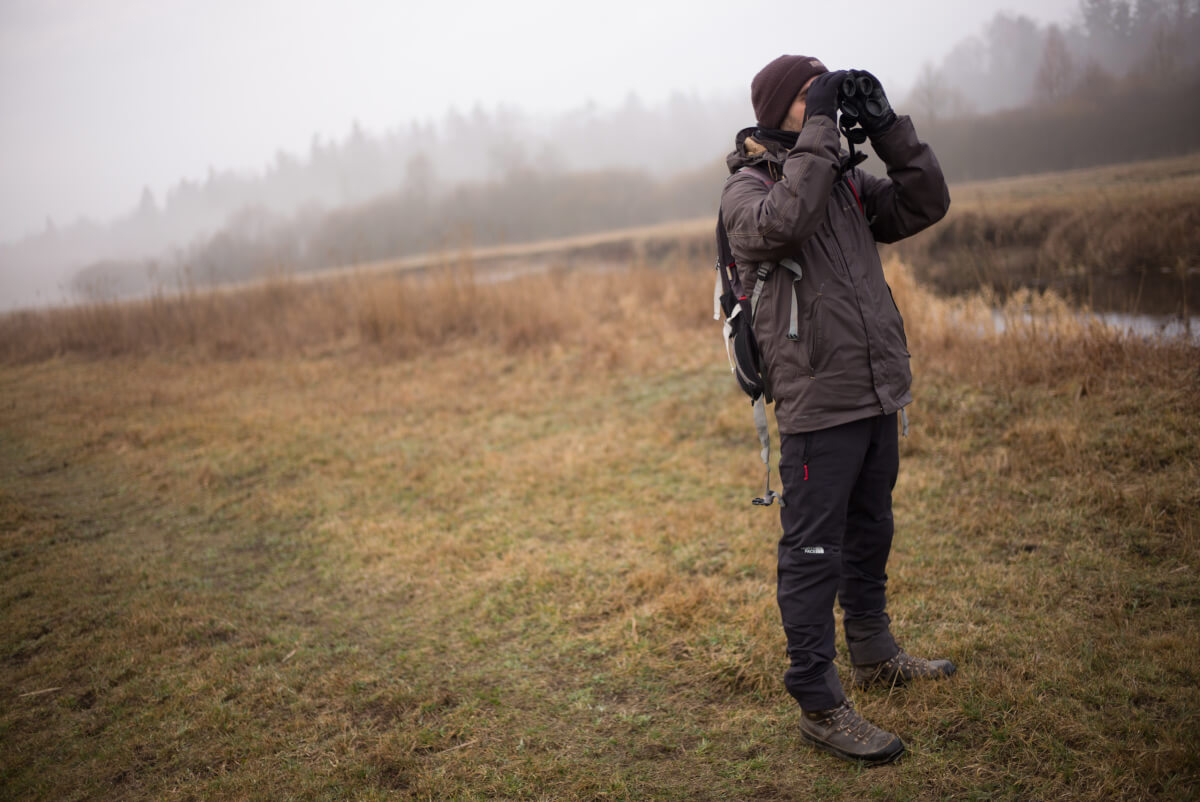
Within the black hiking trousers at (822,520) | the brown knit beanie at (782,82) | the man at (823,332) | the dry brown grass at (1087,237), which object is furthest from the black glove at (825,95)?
the dry brown grass at (1087,237)

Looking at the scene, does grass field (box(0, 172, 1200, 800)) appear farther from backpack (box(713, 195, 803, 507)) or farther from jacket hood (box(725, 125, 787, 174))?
jacket hood (box(725, 125, 787, 174))

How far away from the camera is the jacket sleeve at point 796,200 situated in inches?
79.3

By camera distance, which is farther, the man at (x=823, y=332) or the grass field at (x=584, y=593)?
the grass field at (x=584, y=593)

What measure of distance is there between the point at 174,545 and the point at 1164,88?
9391 mm

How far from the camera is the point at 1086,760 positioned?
2102 millimetres

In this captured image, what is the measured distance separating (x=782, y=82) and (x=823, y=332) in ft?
2.75

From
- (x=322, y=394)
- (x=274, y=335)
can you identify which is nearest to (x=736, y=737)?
(x=322, y=394)

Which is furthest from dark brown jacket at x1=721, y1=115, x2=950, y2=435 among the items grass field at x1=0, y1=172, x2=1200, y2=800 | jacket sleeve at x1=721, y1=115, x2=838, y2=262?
grass field at x1=0, y1=172, x2=1200, y2=800

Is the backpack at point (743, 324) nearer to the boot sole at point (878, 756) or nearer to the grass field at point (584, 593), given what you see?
the boot sole at point (878, 756)

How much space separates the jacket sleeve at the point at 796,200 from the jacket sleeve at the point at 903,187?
0.96ft

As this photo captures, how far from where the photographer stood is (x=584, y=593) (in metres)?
3.70

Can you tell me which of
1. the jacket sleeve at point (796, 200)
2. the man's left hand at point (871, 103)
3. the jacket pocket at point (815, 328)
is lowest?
the jacket pocket at point (815, 328)

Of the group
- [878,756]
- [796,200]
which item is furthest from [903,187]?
[878,756]

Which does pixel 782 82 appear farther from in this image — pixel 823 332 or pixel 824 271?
pixel 823 332
